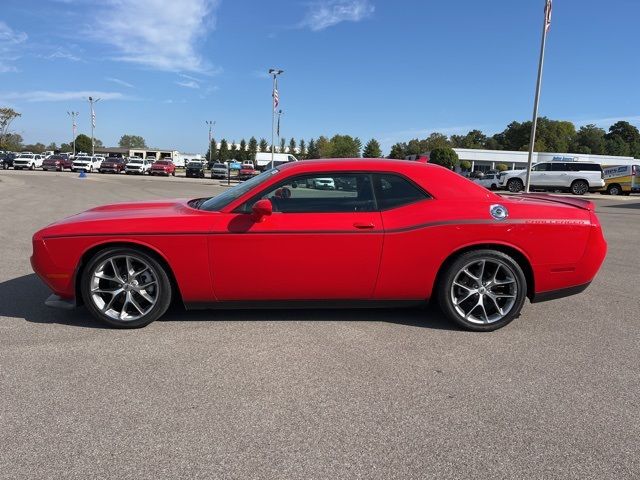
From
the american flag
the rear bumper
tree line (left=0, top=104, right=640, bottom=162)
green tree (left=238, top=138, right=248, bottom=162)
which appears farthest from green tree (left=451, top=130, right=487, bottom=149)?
the rear bumper

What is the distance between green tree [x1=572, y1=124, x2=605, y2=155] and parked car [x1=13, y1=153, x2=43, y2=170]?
116 m

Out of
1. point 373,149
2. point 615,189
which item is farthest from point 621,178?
point 373,149

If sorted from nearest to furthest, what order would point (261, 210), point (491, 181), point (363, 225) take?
1. point (261, 210)
2. point (363, 225)
3. point (491, 181)

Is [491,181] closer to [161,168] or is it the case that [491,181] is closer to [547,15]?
[547,15]

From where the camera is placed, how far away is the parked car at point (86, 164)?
47.2 meters

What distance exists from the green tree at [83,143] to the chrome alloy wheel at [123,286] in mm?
143594

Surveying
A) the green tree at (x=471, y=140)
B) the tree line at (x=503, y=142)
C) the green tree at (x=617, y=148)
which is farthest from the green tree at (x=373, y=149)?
the green tree at (x=617, y=148)

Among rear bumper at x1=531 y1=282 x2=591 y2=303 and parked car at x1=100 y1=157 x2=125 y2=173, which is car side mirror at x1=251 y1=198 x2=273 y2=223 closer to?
rear bumper at x1=531 y1=282 x2=591 y2=303

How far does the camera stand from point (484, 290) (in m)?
4.20

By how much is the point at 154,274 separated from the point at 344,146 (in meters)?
125

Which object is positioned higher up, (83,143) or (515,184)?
(83,143)

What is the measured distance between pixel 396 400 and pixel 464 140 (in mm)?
146553

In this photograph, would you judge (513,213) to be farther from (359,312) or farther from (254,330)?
(254,330)

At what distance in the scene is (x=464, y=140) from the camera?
5527 inches
